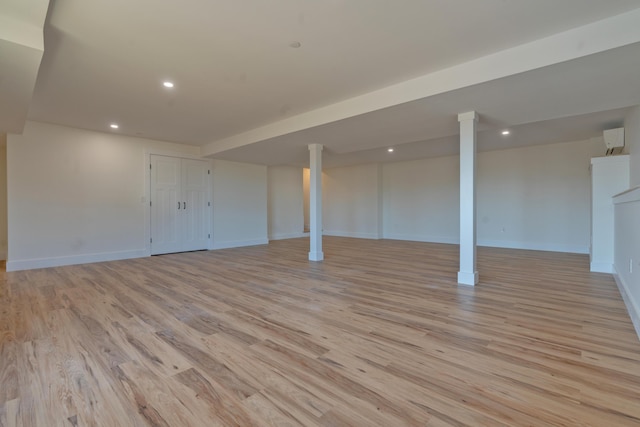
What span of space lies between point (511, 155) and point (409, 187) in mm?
2682

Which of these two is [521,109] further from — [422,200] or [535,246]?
[422,200]

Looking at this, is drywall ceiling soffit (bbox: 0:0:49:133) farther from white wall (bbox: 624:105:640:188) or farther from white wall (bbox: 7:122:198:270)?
white wall (bbox: 624:105:640:188)

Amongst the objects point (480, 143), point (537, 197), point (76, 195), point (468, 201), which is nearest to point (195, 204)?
point (76, 195)

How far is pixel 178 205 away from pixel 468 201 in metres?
5.94

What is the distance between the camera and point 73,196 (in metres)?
5.31

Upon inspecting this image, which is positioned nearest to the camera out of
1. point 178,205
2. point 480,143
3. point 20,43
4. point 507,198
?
point 20,43

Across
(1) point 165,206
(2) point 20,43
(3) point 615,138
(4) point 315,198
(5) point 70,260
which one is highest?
(2) point 20,43

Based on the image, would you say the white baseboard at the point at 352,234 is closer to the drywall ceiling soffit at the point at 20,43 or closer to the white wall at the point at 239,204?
the white wall at the point at 239,204

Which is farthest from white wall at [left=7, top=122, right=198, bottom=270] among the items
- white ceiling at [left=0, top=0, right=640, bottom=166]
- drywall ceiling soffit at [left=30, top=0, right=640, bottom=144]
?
drywall ceiling soffit at [left=30, top=0, right=640, bottom=144]

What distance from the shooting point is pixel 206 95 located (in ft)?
12.6

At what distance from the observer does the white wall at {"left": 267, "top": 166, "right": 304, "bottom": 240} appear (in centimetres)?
910

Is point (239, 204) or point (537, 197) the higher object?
point (537, 197)

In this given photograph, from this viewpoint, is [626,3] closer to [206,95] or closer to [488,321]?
[488,321]

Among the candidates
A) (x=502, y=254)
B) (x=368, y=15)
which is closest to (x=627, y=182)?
(x=502, y=254)
